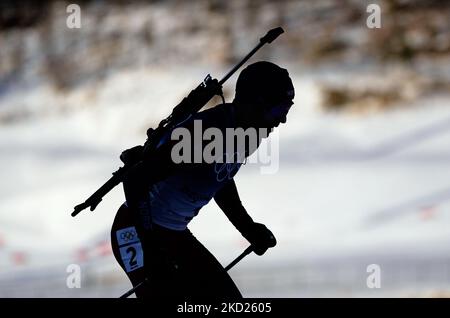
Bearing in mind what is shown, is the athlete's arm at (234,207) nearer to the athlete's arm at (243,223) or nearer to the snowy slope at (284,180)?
the athlete's arm at (243,223)

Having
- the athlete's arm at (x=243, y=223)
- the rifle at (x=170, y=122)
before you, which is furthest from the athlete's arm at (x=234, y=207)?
the rifle at (x=170, y=122)

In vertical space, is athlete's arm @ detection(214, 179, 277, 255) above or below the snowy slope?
below

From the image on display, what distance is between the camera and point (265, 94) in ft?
7.73

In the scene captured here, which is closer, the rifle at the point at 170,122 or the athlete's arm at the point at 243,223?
the rifle at the point at 170,122

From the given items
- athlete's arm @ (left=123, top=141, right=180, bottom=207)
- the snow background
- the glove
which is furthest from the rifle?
the snow background

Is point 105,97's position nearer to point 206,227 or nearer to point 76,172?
point 76,172

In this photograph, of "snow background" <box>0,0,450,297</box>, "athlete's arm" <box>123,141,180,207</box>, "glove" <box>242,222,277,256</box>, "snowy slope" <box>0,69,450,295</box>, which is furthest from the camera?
"snowy slope" <box>0,69,450,295</box>

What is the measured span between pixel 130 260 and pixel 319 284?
6.11 ft

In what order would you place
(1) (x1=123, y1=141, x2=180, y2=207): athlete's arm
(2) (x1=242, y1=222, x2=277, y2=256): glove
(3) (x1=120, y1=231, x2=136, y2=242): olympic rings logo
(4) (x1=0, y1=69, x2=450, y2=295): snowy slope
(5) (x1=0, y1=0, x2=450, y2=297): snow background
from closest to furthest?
(1) (x1=123, y1=141, x2=180, y2=207): athlete's arm
(3) (x1=120, y1=231, x2=136, y2=242): olympic rings logo
(2) (x1=242, y1=222, x2=277, y2=256): glove
(5) (x1=0, y1=0, x2=450, y2=297): snow background
(4) (x1=0, y1=69, x2=450, y2=295): snowy slope

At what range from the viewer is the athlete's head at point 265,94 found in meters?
2.36

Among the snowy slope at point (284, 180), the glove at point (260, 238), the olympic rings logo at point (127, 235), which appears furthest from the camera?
the snowy slope at point (284, 180)

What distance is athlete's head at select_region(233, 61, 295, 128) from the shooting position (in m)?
2.36

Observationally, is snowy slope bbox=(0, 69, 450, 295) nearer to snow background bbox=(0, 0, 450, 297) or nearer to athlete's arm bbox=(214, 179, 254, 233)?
snow background bbox=(0, 0, 450, 297)
